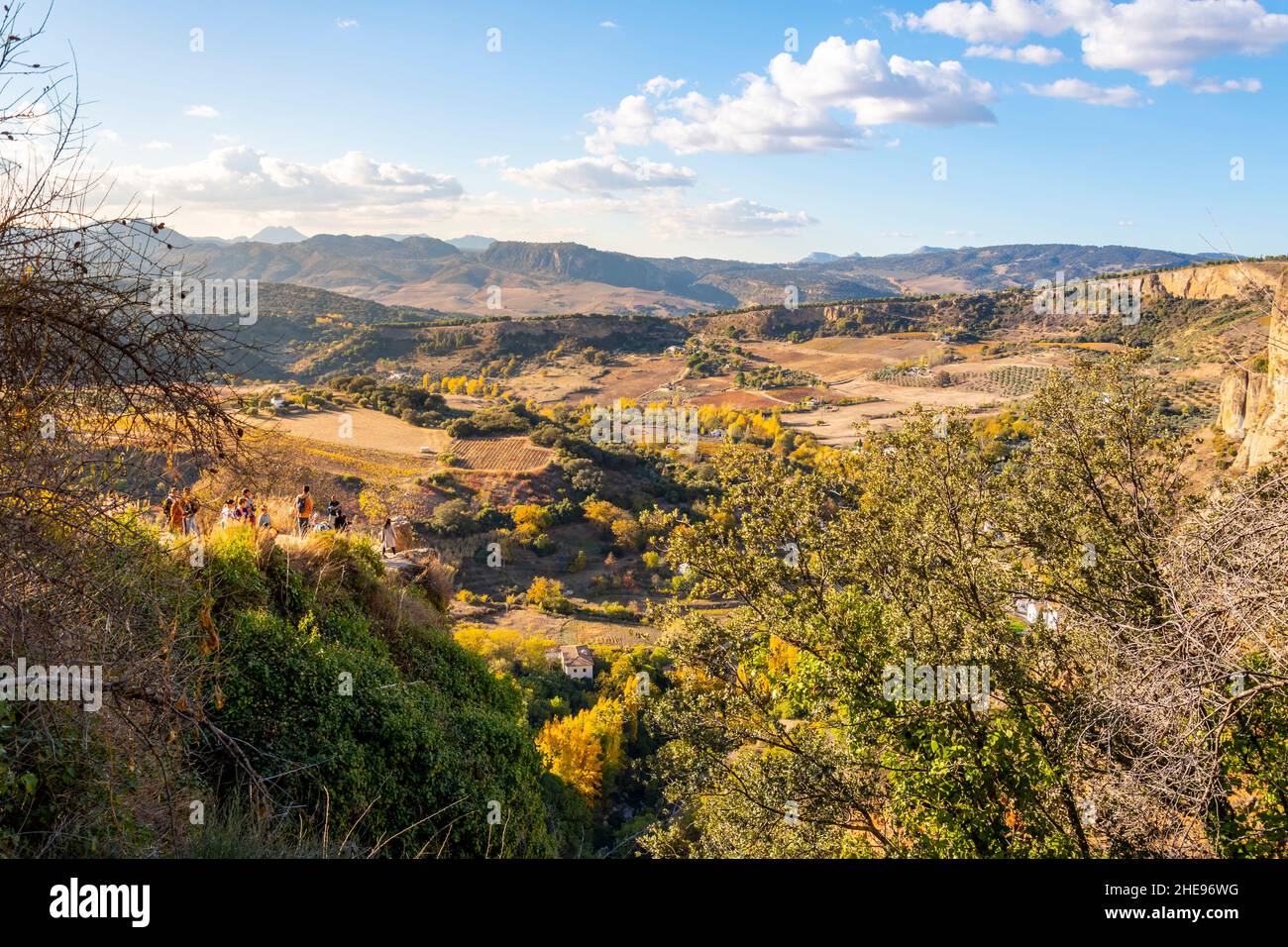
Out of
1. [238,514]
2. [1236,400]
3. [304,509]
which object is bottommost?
[304,509]

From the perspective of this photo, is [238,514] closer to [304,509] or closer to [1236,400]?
[304,509]

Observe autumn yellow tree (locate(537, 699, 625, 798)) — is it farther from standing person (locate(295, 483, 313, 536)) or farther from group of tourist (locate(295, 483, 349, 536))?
standing person (locate(295, 483, 313, 536))

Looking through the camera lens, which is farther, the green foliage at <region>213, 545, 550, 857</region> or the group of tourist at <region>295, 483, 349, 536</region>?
the group of tourist at <region>295, 483, 349, 536</region>

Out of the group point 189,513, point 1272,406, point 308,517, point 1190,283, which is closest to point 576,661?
point 308,517

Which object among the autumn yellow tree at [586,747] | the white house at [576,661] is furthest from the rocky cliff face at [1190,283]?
the autumn yellow tree at [586,747]

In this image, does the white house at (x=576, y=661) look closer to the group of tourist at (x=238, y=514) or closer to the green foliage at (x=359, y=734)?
the group of tourist at (x=238, y=514)

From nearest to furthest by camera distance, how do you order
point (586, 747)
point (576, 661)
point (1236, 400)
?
point (586, 747) < point (576, 661) < point (1236, 400)

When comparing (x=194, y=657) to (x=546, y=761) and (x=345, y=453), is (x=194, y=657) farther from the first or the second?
(x=345, y=453)

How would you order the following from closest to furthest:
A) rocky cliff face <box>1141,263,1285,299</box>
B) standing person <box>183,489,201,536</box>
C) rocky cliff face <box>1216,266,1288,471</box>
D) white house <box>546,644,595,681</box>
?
standing person <box>183,489,201,536</box>
rocky cliff face <box>1216,266,1288,471</box>
white house <box>546,644,595,681</box>
rocky cliff face <box>1141,263,1285,299</box>

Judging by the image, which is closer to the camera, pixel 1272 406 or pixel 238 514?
pixel 238 514

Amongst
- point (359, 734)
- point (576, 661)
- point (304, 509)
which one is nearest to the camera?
point (359, 734)

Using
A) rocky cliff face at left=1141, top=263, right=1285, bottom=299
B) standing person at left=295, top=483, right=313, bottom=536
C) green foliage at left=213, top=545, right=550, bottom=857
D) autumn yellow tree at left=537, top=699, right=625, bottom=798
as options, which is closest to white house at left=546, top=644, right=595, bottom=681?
autumn yellow tree at left=537, top=699, right=625, bottom=798
